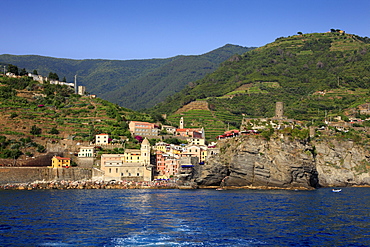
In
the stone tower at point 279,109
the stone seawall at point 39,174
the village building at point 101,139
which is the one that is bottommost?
the stone seawall at point 39,174

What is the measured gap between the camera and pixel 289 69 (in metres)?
186

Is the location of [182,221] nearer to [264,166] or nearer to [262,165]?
[262,165]

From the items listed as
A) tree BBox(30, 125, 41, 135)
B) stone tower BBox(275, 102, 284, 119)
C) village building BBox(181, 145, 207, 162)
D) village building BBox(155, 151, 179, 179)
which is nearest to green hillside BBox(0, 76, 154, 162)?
tree BBox(30, 125, 41, 135)

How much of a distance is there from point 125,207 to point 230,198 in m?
16.9

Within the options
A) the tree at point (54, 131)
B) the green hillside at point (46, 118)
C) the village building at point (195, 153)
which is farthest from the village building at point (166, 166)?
the tree at point (54, 131)

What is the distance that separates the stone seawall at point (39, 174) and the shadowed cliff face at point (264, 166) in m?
22.1

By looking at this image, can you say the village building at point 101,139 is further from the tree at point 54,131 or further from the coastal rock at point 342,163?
the coastal rock at point 342,163

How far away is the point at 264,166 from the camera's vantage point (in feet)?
275

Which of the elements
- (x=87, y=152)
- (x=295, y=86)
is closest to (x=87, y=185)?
(x=87, y=152)

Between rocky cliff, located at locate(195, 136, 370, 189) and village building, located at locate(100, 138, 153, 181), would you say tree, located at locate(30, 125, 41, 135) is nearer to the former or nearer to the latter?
village building, located at locate(100, 138, 153, 181)

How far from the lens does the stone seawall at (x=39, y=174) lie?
278 ft

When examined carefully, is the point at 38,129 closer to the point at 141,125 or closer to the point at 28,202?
the point at 141,125

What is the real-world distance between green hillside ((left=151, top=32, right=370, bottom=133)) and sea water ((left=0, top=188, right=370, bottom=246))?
7302 cm

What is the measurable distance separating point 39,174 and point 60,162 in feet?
15.6
